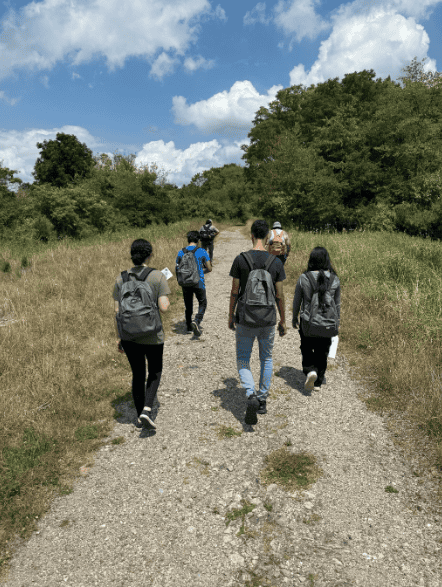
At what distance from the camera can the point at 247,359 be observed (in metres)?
3.78

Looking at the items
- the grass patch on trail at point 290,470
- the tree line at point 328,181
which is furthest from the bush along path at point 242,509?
the tree line at point 328,181

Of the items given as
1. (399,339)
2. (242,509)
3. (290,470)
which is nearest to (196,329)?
(399,339)

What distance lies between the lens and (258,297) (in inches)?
134

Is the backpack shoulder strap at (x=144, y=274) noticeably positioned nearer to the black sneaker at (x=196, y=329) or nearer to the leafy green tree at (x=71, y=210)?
the black sneaker at (x=196, y=329)

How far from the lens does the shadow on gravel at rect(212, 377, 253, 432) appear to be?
410cm

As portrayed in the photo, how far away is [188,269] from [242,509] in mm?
3806

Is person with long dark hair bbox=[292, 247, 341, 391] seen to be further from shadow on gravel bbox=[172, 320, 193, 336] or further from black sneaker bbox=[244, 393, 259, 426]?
shadow on gravel bbox=[172, 320, 193, 336]

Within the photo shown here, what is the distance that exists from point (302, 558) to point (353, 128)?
95.2 ft

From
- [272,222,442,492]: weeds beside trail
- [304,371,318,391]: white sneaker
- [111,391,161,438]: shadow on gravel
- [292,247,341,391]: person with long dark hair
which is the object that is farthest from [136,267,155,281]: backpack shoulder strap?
[272,222,442,492]: weeds beside trail

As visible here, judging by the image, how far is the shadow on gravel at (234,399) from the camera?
4098mm

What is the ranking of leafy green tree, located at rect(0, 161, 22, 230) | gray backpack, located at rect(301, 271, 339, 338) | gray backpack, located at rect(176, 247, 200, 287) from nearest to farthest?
gray backpack, located at rect(301, 271, 339, 338), gray backpack, located at rect(176, 247, 200, 287), leafy green tree, located at rect(0, 161, 22, 230)

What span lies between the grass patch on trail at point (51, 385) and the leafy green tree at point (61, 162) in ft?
80.6

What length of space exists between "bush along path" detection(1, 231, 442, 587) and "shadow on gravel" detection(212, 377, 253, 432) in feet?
0.10

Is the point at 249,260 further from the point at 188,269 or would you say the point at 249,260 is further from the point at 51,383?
the point at 51,383
